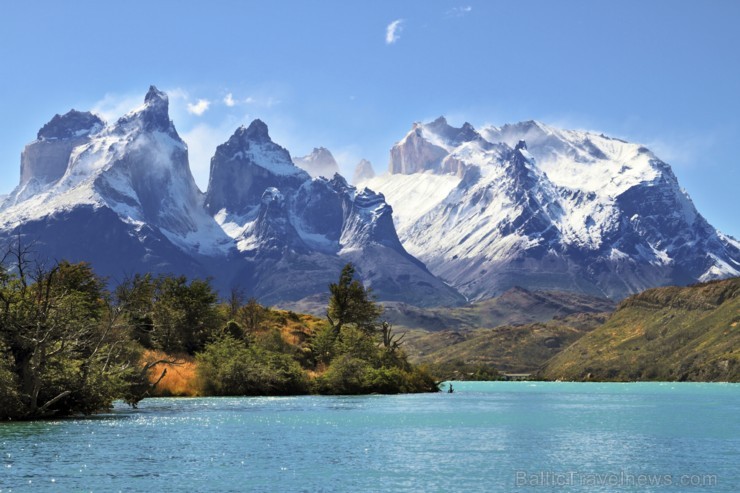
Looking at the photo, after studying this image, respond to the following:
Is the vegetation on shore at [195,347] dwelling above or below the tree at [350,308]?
below

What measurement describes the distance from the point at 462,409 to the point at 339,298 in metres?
54.8

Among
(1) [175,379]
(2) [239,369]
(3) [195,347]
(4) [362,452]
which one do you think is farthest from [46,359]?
(3) [195,347]

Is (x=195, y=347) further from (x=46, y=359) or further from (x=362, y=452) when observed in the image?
(x=362, y=452)

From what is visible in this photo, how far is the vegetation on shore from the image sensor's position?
284 feet

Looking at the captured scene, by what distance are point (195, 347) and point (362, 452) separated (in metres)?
89.2

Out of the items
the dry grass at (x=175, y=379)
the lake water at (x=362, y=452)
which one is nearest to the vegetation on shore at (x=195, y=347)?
the dry grass at (x=175, y=379)

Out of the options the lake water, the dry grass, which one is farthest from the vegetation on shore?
the lake water

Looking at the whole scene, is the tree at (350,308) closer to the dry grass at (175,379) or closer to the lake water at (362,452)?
the dry grass at (175,379)

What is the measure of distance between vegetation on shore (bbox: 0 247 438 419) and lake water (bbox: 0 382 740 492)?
4.72m

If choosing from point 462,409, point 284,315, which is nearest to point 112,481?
point 462,409

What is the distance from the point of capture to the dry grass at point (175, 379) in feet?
448

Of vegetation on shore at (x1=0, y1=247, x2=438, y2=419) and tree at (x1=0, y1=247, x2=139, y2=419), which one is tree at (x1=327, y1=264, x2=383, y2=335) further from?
tree at (x1=0, y1=247, x2=139, y2=419)

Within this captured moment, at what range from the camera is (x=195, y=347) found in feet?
498

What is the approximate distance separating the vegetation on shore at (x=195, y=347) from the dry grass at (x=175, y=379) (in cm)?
15
